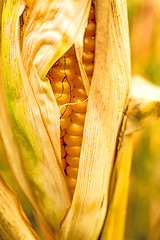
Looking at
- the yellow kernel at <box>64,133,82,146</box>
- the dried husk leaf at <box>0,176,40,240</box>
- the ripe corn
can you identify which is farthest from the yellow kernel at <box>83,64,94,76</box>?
the dried husk leaf at <box>0,176,40,240</box>

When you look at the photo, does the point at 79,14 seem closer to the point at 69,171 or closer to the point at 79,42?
the point at 79,42

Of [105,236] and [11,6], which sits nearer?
[11,6]

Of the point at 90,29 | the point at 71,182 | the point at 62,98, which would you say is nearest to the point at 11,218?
the point at 71,182

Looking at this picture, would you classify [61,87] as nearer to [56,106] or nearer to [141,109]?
[56,106]

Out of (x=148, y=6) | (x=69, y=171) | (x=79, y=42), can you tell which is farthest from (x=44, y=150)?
(x=148, y=6)

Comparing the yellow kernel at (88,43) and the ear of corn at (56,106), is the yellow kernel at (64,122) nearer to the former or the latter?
the ear of corn at (56,106)

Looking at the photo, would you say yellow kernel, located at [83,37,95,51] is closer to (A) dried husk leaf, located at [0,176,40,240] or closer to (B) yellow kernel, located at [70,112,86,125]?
→ (B) yellow kernel, located at [70,112,86,125]
